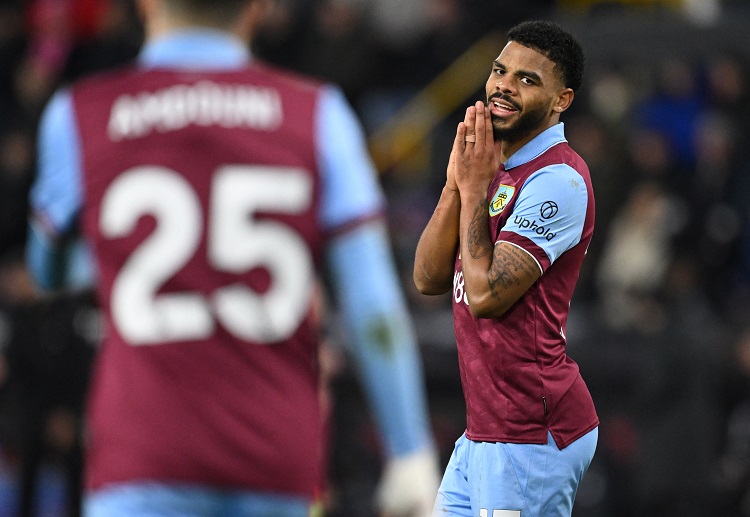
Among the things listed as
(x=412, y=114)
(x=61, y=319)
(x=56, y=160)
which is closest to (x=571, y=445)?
(x=56, y=160)

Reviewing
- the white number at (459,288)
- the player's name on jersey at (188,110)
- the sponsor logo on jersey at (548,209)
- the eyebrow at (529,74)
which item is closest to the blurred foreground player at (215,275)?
the player's name on jersey at (188,110)

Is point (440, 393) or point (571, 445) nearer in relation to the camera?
point (571, 445)

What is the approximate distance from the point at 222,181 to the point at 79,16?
37.5 ft

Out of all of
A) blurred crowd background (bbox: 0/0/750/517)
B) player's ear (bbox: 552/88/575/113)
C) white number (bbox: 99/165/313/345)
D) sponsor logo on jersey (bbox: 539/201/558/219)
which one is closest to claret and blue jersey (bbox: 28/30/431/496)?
white number (bbox: 99/165/313/345)

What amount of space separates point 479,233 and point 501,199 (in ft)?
0.30

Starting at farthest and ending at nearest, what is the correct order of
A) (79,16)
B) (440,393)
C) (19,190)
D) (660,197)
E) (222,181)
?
(79,16), (19,190), (440,393), (660,197), (222,181)

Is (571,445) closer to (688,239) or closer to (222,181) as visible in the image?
(222,181)

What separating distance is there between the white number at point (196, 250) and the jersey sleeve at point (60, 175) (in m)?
0.12

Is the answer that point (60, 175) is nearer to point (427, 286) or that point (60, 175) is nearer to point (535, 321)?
point (427, 286)

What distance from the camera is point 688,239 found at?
895 cm

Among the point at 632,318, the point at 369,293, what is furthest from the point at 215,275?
the point at 632,318

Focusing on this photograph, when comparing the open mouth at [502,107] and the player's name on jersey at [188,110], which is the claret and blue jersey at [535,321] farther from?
the player's name on jersey at [188,110]

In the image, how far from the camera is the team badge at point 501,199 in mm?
2869

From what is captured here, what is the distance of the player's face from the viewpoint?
2.72 metres
